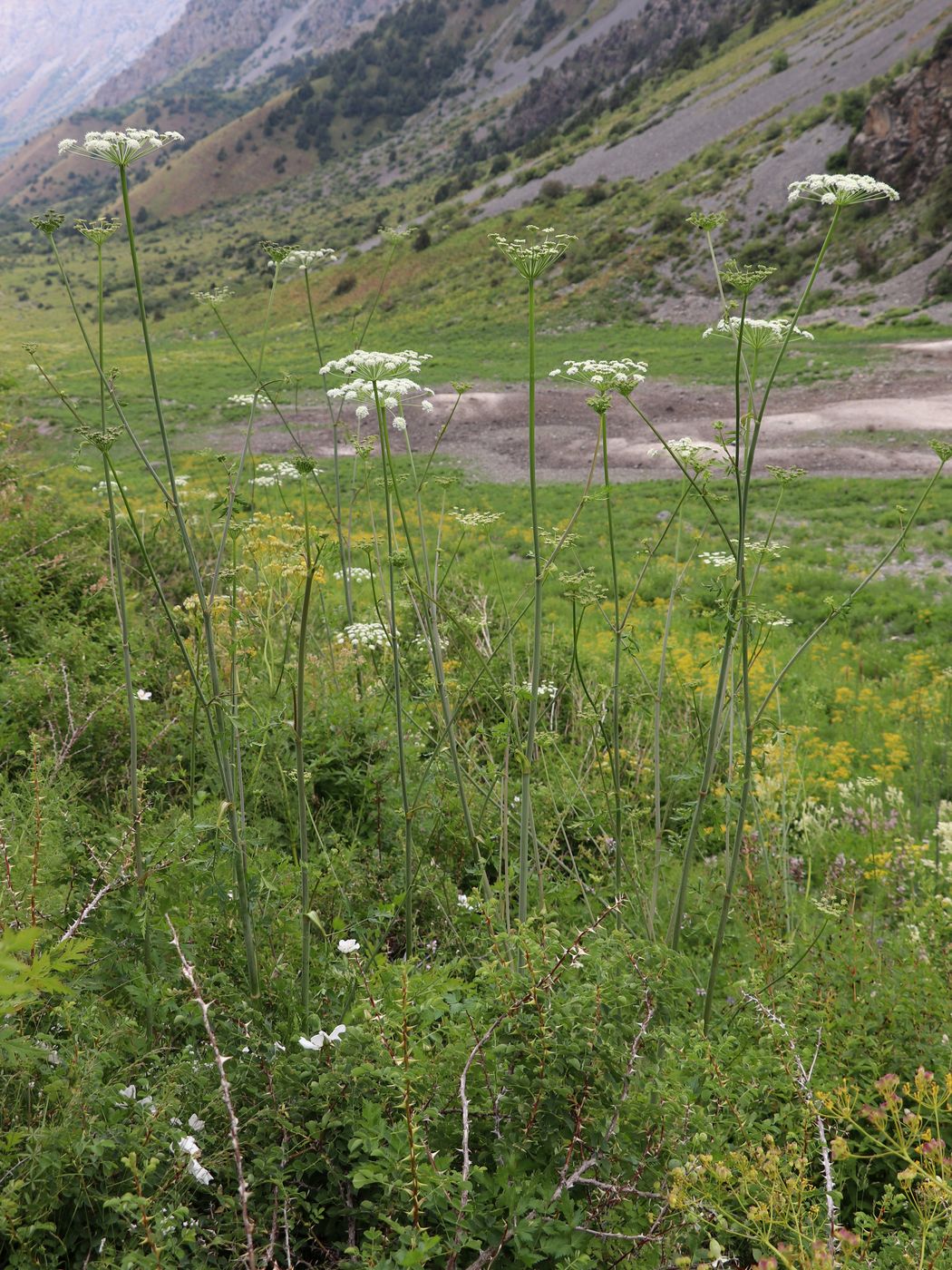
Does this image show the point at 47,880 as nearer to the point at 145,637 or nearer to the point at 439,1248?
the point at 439,1248

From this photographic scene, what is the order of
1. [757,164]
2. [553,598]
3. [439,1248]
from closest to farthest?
[439,1248] → [553,598] → [757,164]

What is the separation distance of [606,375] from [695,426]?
18391 mm

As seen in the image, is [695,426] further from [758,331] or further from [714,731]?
[714,731]

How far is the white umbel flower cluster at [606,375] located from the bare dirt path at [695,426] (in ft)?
48.3

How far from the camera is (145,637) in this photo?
5703mm

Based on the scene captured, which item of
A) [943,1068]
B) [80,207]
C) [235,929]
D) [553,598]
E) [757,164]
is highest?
[80,207]

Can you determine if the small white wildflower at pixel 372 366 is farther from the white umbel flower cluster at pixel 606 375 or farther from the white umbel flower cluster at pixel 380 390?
the white umbel flower cluster at pixel 606 375

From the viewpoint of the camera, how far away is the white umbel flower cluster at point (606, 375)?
2572mm

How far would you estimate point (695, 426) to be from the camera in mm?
19891

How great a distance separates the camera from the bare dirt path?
1709 centimetres

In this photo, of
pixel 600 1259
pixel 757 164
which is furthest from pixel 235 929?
pixel 757 164

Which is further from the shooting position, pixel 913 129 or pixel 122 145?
pixel 913 129

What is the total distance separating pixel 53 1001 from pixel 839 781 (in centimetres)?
549

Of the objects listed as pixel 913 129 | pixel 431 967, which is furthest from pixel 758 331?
pixel 913 129
